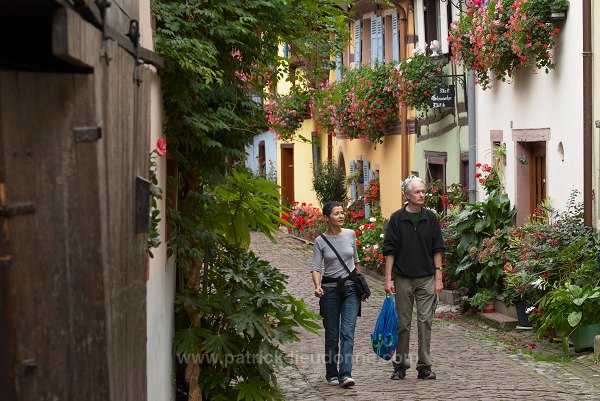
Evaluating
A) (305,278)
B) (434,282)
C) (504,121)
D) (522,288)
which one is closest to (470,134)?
(504,121)

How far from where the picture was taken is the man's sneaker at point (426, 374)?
9500 millimetres

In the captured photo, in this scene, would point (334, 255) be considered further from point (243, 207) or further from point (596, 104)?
point (596, 104)

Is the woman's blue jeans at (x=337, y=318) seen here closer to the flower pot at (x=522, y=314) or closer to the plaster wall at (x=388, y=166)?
the flower pot at (x=522, y=314)

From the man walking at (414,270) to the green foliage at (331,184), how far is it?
15.3 m

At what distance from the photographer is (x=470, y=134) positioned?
53.9 ft

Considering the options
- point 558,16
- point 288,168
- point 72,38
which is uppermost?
point 558,16

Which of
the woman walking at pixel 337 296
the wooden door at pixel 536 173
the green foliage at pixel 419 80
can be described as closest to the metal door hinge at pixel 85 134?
the woman walking at pixel 337 296

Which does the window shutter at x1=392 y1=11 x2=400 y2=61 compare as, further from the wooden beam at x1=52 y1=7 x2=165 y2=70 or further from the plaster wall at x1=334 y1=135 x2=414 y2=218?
the wooden beam at x1=52 y1=7 x2=165 y2=70

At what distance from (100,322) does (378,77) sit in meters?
16.7

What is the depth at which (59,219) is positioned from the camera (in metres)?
3.37

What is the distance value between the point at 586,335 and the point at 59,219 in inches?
311

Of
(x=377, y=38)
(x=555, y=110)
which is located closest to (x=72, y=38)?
(x=555, y=110)

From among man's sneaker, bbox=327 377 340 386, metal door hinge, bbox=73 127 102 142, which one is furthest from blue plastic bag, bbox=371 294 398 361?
metal door hinge, bbox=73 127 102 142

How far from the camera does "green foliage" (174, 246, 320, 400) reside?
305 inches
